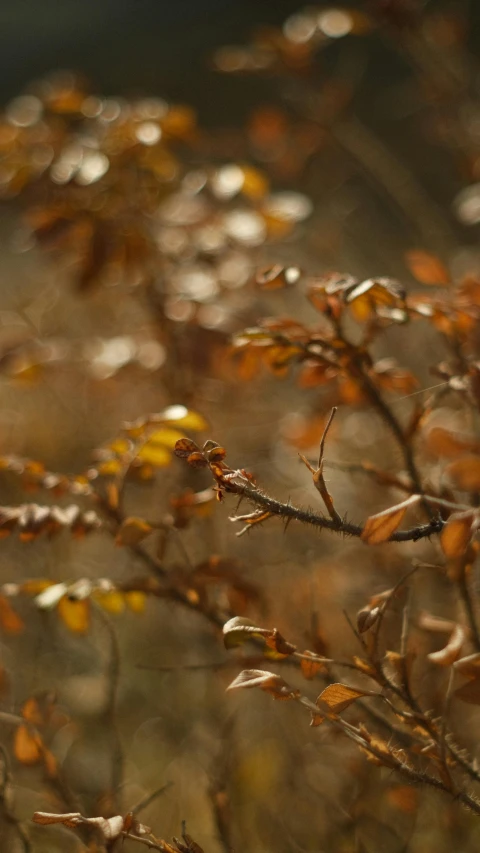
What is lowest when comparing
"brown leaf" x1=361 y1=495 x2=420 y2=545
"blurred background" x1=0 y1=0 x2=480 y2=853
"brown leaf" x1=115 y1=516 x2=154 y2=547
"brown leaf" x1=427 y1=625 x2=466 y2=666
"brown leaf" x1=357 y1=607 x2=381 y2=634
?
"blurred background" x1=0 y1=0 x2=480 y2=853

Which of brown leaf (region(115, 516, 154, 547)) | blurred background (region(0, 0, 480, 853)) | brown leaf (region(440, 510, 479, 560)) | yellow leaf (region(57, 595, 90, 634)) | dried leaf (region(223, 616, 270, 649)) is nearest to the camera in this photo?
brown leaf (region(440, 510, 479, 560))

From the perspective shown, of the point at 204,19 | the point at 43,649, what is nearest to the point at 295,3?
the point at 204,19

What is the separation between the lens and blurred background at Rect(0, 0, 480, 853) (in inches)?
44.9

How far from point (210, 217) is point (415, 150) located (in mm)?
2439

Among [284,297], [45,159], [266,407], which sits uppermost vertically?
[45,159]

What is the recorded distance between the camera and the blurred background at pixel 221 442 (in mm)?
1142

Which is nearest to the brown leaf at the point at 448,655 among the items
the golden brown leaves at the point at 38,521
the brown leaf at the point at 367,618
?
the brown leaf at the point at 367,618

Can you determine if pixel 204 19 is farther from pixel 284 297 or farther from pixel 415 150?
pixel 284 297

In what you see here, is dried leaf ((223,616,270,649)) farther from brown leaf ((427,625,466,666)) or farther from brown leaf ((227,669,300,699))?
brown leaf ((427,625,466,666))

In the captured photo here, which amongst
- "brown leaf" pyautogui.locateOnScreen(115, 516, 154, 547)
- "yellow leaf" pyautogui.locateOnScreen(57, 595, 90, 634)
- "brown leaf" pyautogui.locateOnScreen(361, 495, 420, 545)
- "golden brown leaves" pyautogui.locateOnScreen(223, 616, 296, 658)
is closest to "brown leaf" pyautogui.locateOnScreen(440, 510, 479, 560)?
"brown leaf" pyautogui.locateOnScreen(361, 495, 420, 545)

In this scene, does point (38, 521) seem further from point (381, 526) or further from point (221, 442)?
point (221, 442)

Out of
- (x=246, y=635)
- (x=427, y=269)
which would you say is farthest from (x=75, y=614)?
(x=427, y=269)

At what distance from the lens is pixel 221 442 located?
1.72 m

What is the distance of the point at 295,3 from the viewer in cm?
494
